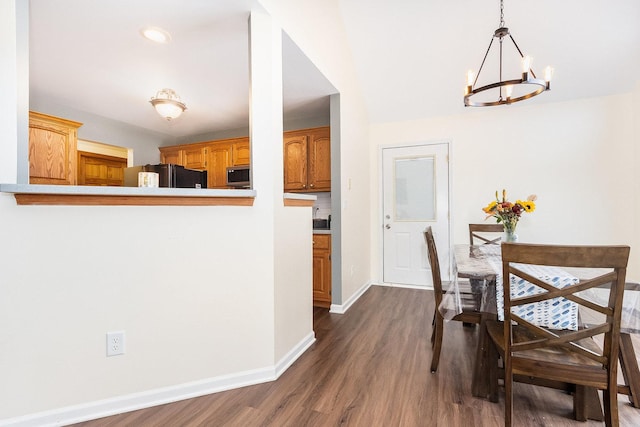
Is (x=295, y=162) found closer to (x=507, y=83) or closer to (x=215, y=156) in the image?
(x=215, y=156)

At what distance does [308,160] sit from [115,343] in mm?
2755

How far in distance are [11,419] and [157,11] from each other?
2517 millimetres

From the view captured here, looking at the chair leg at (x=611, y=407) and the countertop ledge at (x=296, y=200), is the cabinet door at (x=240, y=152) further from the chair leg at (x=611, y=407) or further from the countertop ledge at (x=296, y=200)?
the chair leg at (x=611, y=407)

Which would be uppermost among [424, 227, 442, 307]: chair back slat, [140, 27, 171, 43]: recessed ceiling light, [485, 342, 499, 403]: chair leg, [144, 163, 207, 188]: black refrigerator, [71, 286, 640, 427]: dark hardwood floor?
[140, 27, 171, 43]: recessed ceiling light

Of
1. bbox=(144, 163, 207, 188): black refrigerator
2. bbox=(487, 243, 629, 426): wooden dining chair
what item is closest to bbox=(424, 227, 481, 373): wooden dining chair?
bbox=(487, 243, 629, 426): wooden dining chair

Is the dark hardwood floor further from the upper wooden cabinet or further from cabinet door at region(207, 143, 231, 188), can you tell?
cabinet door at region(207, 143, 231, 188)

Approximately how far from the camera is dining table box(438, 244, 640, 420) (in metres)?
1.34

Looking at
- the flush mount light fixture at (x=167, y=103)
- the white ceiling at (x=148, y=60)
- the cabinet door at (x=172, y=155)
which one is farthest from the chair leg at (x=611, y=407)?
the cabinet door at (x=172, y=155)

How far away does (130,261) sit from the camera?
5.26ft

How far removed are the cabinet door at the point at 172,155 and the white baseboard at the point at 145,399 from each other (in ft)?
12.6

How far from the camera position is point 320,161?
12.1 feet

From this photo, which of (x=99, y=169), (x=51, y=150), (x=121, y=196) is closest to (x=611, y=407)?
(x=121, y=196)

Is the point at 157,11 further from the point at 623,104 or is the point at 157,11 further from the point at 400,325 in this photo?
the point at 623,104

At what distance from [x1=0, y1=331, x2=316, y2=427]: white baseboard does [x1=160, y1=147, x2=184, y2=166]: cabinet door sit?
3.85 meters
